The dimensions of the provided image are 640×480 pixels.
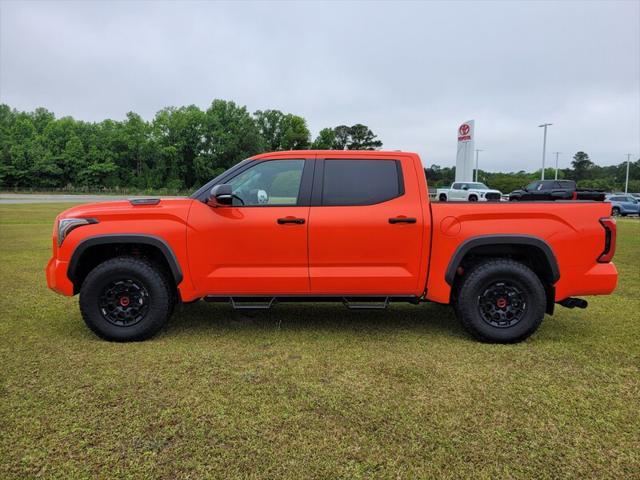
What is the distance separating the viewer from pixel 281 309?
554cm

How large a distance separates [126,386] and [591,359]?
381 centimetres

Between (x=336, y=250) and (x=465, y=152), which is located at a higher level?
(x=465, y=152)

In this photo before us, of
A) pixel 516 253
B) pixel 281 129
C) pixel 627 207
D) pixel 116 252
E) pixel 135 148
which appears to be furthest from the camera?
pixel 281 129

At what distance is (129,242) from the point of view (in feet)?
13.7

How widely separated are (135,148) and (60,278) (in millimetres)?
83484

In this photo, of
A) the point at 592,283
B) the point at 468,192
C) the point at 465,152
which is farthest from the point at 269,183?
the point at 465,152

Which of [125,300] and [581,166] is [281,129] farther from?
[125,300]

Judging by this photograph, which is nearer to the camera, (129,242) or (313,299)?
(129,242)

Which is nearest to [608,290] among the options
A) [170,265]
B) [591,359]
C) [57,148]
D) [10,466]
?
[591,359]

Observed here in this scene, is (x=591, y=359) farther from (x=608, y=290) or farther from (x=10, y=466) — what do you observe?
(x=10, y=466)

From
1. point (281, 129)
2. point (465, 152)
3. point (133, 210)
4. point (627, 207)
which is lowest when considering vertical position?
point (627, 207)

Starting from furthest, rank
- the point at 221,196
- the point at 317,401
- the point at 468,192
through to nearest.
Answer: the point at 468,192 → the point at 221,196 → the point at 317,401

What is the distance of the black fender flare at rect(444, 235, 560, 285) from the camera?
4090 millimetres

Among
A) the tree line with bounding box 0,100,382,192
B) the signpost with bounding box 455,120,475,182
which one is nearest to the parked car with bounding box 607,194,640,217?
the signpost with bounding box 455,120,475,182
